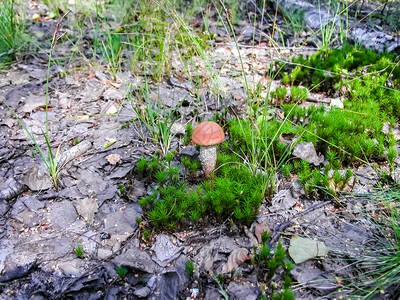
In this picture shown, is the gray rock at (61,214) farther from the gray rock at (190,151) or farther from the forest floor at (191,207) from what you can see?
the gray rock at (190,151)

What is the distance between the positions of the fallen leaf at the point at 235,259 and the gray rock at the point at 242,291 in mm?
109

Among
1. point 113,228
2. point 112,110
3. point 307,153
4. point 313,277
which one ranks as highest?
point 307,153

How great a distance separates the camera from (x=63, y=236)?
103 inches

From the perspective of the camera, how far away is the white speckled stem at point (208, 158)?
8.94 ft

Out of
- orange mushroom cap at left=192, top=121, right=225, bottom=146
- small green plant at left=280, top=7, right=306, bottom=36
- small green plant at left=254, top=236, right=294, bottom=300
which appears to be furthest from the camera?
small green plant at left=280, top=7, right=306, bottom=36

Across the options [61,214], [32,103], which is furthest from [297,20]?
[61,214]

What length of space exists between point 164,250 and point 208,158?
819mm

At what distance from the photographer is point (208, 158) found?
2.77 metres

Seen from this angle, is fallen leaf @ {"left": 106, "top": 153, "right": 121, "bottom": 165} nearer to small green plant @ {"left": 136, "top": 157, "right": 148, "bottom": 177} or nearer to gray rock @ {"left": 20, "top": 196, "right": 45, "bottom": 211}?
small green plant @ {"left": 136, "top": 157, "right": 148, "bottom": 177}

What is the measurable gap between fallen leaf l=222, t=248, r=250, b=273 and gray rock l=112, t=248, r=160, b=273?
0.49 metres

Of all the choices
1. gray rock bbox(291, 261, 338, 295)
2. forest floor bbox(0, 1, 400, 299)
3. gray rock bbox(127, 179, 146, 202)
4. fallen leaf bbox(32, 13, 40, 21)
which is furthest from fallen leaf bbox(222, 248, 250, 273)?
fallen leaf bbox(32, 13, 40, 21)

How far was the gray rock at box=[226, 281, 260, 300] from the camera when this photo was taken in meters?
2.10

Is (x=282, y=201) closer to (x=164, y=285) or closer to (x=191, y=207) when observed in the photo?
(x=191, y=207)

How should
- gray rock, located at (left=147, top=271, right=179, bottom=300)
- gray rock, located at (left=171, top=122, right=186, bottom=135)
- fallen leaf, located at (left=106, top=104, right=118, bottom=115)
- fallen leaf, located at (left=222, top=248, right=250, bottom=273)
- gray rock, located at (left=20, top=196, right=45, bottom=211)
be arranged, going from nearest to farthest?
gray rock, located at (left=147, top=271, right=179, bottom=300)
fallen leaf, located at (left=222, top=248, right=250, bottom=273)
gray rock, located at (left=20, top=196, right=45, bottom=211)
gray rock, located at (left=171, top=122, right=186, bottom=135)
fallen leaf, located at (left=106, top=104, right=118, bottom=115)
